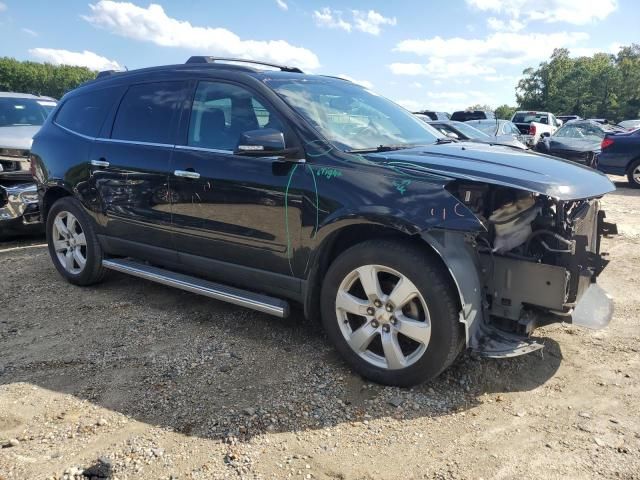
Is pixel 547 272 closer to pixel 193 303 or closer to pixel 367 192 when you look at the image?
pixel 367 192

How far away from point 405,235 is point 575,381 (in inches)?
54.4

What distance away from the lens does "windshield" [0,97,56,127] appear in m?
8.05

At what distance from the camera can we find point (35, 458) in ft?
8.35

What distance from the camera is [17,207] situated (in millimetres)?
6453

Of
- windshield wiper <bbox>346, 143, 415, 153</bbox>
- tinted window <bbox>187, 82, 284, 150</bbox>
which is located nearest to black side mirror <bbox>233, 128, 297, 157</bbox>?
tinted window <bbox>187, 82, 284, 150</bbox>

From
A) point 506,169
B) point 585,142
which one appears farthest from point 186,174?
point 585,142

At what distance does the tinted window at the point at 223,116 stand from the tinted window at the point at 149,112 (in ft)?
0.79

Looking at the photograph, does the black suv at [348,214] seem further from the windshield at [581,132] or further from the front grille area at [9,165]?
the windshield at [581,132]

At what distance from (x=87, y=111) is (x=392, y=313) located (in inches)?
143

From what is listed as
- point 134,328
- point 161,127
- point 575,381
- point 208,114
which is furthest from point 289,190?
point 575,381

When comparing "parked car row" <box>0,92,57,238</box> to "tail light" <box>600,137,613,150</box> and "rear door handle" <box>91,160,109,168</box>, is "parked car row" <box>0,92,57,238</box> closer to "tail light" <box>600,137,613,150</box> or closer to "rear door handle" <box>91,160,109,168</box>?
→ "rear door handle" <box>91,160,109,168</box>

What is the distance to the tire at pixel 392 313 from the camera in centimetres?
285

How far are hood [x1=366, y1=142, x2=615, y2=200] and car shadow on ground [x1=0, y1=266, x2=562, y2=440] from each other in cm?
119

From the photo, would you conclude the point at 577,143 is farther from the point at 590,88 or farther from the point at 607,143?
the point at 590,88
